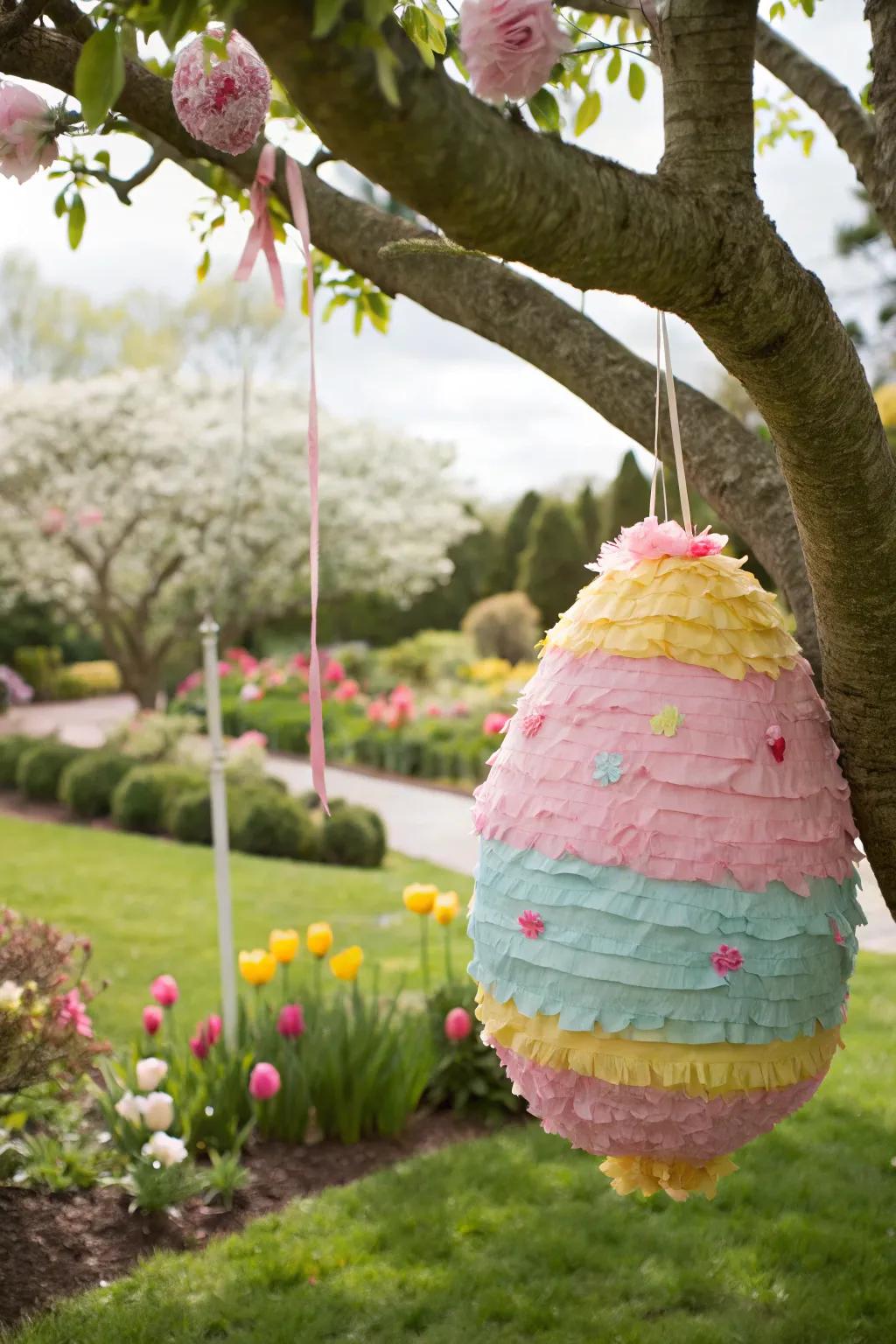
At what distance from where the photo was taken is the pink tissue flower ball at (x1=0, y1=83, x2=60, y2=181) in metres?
1.68

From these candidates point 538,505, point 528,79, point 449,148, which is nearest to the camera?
point 449,148

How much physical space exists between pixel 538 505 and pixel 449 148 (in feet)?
64.4

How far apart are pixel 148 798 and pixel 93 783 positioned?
66 cm

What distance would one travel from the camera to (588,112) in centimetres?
266

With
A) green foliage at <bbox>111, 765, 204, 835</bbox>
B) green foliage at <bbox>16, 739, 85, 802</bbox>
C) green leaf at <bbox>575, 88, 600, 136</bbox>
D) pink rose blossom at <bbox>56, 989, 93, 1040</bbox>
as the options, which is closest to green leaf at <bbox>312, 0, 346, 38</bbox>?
green leaf at <bbox>575, 88, 600, 136</bbox>

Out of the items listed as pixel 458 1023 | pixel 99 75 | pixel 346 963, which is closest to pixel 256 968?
pixel 346 963

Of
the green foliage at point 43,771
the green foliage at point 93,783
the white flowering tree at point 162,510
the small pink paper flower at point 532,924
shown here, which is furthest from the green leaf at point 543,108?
the white flowering tree at point 162,510

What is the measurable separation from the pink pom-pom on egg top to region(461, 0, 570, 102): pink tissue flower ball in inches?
18.9

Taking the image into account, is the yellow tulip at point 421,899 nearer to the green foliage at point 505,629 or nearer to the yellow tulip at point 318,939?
the yellow tulip at point 318,939

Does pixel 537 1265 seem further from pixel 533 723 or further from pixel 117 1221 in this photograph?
pixel 533 723

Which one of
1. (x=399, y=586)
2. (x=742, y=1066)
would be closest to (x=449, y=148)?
(x=742, y=1066)

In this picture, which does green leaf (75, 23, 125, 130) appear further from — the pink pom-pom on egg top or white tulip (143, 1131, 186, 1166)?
white tulip (143, 1131, 186, 1166)

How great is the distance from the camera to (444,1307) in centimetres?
267

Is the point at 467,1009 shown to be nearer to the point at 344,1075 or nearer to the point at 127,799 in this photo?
the point at 344,1075
